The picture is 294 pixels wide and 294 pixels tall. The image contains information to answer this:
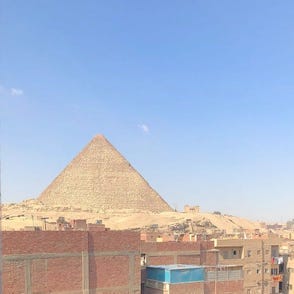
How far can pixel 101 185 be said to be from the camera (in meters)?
106

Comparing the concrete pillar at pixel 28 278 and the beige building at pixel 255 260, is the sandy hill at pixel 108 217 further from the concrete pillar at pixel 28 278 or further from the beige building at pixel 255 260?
the concrete pillar at pixel 28 278

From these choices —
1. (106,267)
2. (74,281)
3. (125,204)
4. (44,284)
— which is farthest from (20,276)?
(125,204)

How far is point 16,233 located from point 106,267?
18.4 feet

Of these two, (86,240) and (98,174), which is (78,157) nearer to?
(98,174)

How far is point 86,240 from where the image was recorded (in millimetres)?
23062

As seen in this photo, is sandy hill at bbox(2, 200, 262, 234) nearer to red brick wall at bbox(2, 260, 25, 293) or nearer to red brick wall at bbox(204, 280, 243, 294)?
red brick wall at bbox(204, 280, 243, 294)

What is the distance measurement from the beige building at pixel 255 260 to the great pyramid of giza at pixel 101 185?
217 feet

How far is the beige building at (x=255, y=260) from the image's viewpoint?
3350 cm

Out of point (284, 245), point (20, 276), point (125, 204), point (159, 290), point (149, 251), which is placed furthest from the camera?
point (125, 204)

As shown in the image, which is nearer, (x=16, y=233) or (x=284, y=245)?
(x=16, y=233)

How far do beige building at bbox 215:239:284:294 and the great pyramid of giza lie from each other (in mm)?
66154

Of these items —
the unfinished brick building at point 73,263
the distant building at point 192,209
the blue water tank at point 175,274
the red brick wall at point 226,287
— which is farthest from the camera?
the distant building at point 192,209

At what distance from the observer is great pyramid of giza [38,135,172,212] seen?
10244 cm

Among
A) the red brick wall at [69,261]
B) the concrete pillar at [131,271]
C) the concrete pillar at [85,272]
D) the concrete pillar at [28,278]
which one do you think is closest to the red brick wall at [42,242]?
the red brick wall at [69,261]
